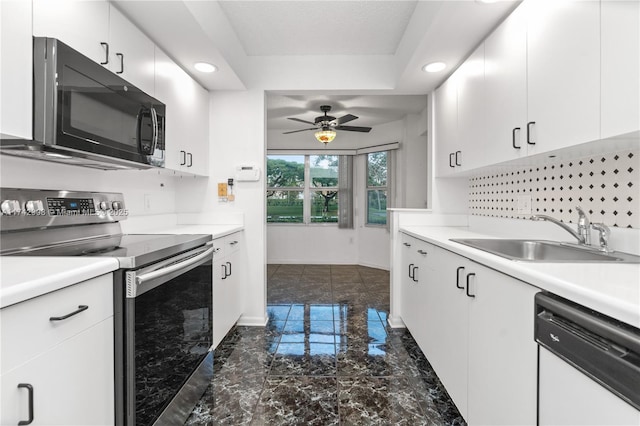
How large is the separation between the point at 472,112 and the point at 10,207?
2.57 metres

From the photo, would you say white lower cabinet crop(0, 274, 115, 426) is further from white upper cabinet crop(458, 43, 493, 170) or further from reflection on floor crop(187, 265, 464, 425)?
white upper cabinet crop(458, 43, 493, 170)

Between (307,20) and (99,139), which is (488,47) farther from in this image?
(99,139)

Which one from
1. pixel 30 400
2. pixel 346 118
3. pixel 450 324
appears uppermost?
pixel 346 118

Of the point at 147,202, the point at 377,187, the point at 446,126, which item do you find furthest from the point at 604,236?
the point at 377,187

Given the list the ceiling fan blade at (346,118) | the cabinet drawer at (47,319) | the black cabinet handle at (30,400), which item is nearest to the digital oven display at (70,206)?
the cabinet drawer at (47,319)

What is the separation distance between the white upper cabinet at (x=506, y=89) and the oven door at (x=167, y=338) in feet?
5.99

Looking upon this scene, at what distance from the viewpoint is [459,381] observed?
1.58m

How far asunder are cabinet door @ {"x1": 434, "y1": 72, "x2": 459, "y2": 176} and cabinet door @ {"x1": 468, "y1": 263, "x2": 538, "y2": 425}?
4.57 feet

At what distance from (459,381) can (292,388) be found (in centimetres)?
97

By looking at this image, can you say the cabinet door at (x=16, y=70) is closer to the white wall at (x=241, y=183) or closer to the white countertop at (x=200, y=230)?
the white countertop at (x=200, y=230)

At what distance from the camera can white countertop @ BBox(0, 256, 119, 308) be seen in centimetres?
79

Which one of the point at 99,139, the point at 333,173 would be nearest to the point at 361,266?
the point at 333,173

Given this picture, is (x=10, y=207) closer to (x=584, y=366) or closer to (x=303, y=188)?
(x=584, y=366)

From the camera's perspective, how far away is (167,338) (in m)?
1.50
